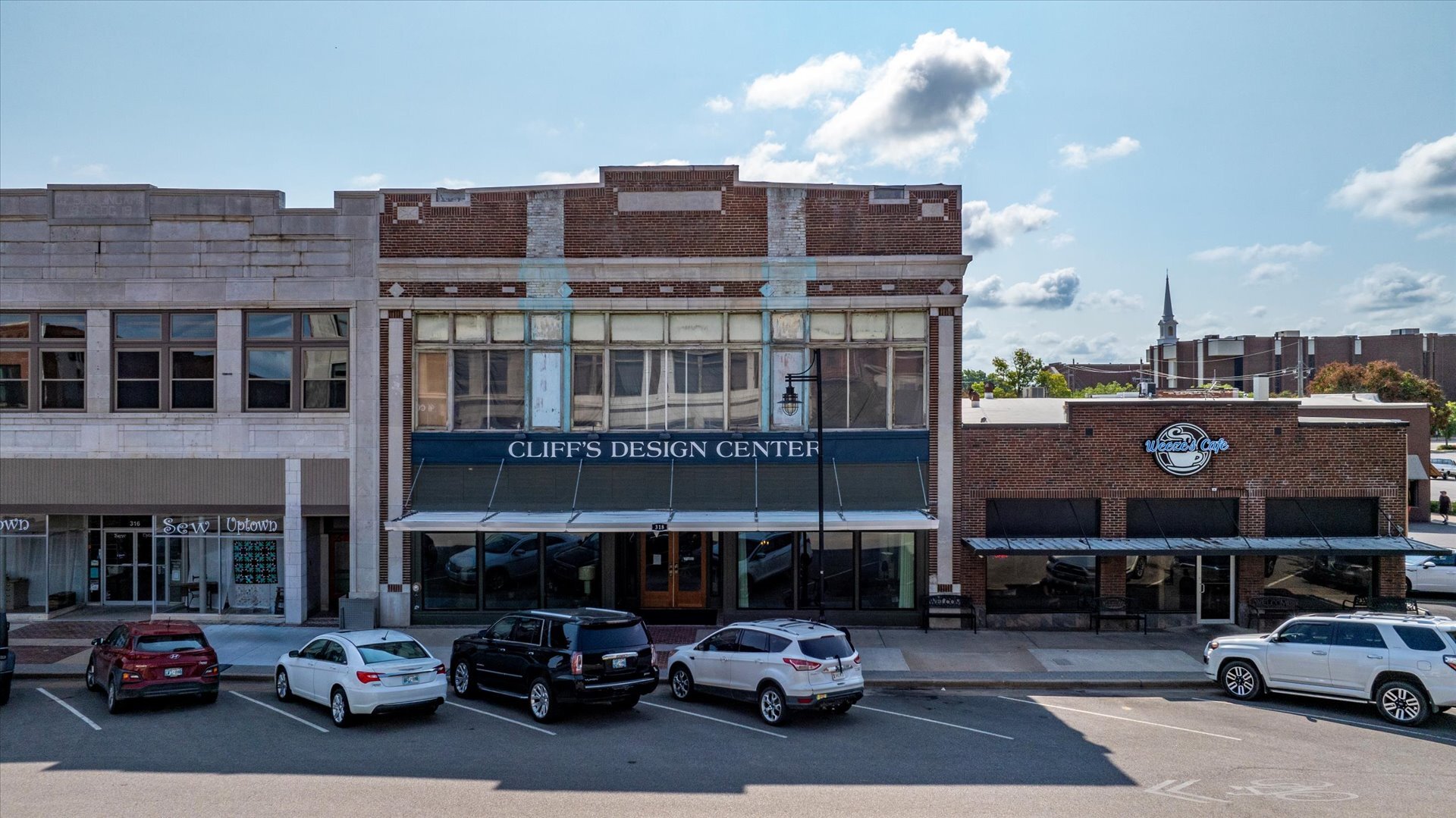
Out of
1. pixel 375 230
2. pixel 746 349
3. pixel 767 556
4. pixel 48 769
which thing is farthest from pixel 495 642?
pixel 375 230

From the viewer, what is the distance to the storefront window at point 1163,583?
77.6 feet

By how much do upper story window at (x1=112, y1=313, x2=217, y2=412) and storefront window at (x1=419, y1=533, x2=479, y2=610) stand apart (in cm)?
695

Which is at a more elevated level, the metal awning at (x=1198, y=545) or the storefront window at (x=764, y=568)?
the metal awning at (x=1198, y=545)

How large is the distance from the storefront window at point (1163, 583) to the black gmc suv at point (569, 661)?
13.7 m

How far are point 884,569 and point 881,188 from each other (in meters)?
9.51

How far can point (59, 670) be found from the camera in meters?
19.3

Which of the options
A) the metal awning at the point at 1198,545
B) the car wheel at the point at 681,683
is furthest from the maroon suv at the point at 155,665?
the metal awning at the point at 1198,545

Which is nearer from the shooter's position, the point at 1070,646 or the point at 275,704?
the point at 275,704

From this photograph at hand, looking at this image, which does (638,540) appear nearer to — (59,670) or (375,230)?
(375,230)

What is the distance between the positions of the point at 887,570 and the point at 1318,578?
10.8 m

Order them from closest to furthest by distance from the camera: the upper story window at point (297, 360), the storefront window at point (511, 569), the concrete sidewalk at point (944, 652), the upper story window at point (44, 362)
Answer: the concrete sidewalk at point (944, 652) → the storefront window at point (511, 569) → the upper story window at point (297, 360) → the upper story window at point (44, 362)

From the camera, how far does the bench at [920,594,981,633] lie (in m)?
23.1

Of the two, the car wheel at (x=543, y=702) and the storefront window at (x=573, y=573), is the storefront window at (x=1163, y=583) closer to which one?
the storefront window at (x=573, y=573)

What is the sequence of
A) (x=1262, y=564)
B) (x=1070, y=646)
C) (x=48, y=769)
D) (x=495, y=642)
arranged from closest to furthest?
(x=48, y=769), (x=495, y=642), (x=1070, y=646), (x=1262, y=564)
